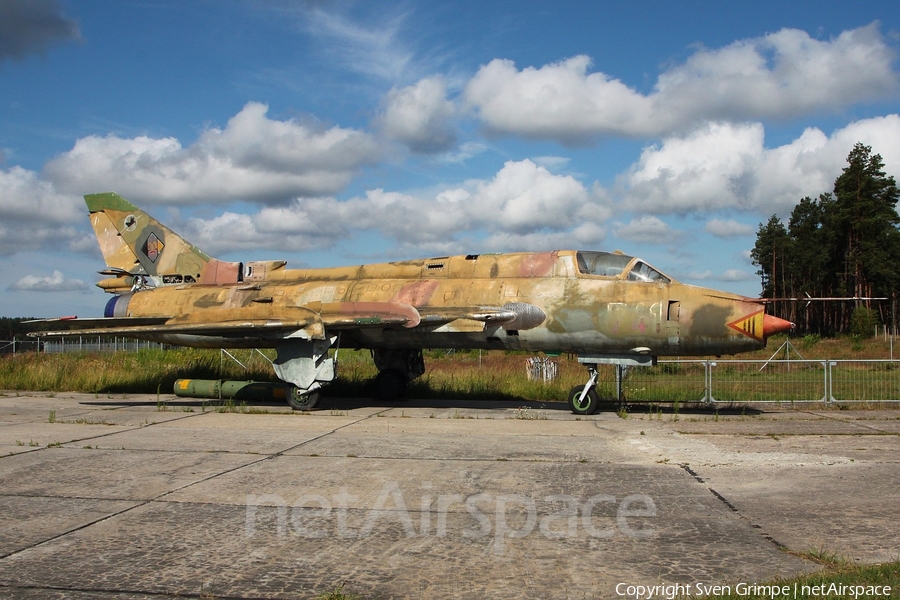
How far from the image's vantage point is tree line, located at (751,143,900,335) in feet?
193

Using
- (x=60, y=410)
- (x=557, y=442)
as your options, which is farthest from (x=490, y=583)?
(x=60, y=410)

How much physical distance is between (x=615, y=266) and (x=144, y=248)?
469 inches

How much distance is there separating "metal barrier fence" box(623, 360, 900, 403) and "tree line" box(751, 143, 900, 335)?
37.6 m

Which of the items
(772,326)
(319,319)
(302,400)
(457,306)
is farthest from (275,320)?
(772,326)

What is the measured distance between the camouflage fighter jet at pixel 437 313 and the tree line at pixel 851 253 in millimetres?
47010

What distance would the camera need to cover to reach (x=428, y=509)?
628 centimetres

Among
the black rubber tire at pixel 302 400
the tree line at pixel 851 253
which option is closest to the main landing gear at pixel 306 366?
the black rubber tire at pixel 302 400

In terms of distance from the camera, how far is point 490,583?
14.9 feet

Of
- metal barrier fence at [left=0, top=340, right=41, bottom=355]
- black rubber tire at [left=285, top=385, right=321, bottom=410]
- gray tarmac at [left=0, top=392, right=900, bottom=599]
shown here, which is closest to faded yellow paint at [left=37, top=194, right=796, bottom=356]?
black rubber tire at [left=285, top=385, right=321, bottom=410]

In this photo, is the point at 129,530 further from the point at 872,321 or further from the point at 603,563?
the point at 872,321

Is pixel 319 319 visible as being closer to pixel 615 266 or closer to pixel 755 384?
pixel 615 266

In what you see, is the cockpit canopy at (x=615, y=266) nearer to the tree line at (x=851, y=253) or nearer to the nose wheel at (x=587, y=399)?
the nose wheel at (x=587, y=399)

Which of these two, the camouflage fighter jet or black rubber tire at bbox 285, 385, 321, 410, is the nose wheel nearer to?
the camouflage fighter jet

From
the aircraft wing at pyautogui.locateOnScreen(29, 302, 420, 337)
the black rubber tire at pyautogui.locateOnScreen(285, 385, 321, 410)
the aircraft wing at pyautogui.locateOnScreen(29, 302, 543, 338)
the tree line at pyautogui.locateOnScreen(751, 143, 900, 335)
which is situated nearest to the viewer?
the aircraft wing at pyautogui.locateOnScreen(29, 302, 543, 338)
